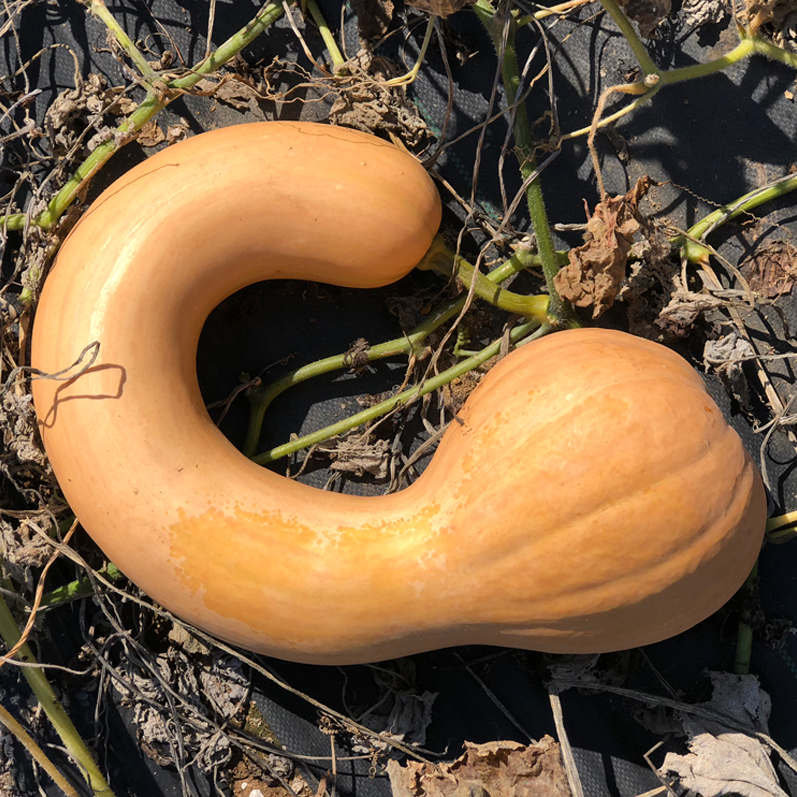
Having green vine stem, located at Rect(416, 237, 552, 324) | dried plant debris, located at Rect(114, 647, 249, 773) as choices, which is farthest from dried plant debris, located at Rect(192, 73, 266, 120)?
dried plant debris, located at Rect(114, 647, 249, 773)

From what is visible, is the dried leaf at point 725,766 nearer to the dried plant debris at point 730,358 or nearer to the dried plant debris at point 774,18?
the dried plant debris at point 730,358

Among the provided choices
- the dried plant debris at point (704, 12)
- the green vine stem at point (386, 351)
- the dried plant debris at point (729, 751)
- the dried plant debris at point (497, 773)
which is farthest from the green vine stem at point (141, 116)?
the dried plant debris at point (729, 751)

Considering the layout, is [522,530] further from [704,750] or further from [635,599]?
[704,750]

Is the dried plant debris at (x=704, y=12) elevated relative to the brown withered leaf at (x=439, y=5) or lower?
lower

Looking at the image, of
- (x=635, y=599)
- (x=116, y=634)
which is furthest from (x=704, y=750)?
(x=116, y=634)

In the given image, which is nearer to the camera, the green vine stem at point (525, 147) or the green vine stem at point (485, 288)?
the green vine stem at point (525, 147)

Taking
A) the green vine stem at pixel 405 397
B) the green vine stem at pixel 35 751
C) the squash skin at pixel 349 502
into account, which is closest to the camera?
the squash skin at pixel 349 502

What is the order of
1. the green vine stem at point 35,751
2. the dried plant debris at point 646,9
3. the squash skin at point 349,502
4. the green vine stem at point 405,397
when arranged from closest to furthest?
1. the squash skin at point 349,502
2. the dried plant debris at point 646,9
3. the green vine stem at point 35,751
4. the green vine stem at point 405,397

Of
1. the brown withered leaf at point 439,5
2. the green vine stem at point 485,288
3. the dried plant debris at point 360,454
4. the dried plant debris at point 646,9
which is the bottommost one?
the dried plant debris at point 360,454

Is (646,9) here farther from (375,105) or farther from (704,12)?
(375,105)
